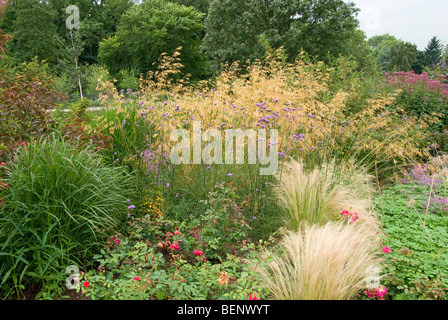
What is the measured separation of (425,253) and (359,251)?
25.9 inches

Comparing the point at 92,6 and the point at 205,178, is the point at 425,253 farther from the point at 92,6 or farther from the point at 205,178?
the point at 92,6

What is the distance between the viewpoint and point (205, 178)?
3361mm

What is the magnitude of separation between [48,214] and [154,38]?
21650mm

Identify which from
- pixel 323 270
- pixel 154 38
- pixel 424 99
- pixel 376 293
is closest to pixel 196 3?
pixel 154 38

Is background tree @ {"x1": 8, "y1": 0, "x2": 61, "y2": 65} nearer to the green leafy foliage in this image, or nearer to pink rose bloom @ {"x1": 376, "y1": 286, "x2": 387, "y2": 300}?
the green leafy foliage

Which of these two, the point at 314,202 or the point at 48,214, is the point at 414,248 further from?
the point at 48,214

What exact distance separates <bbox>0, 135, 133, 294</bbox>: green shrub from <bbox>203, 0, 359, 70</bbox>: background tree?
15.9m

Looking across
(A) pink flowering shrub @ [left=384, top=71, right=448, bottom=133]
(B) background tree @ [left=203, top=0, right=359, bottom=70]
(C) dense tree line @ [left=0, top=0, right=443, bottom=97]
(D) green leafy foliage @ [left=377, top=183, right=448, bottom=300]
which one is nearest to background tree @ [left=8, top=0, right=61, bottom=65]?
(C) dense tree line @ [left=0, top=0, right=443, bottom=97]

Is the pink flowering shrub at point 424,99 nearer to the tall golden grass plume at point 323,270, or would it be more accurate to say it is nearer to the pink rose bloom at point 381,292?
the tall golden grass plume at point 323,270

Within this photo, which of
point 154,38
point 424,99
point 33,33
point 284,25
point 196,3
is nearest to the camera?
point 424,99

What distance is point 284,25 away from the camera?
59.2 ft

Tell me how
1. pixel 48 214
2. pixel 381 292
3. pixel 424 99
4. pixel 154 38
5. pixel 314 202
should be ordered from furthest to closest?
pixel 154 38 → pixel 424 99 → pixel 314 202 → pixel 48 214 → pixel 381 292
